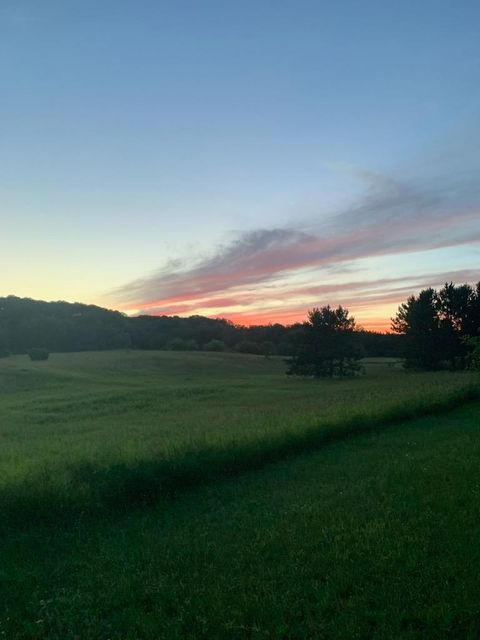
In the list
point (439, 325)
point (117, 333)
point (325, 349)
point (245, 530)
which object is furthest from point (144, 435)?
point (117, 333)

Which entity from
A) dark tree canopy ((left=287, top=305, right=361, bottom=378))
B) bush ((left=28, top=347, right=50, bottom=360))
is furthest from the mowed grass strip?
bush ((left=28, top=347, right=50, bottom=360))

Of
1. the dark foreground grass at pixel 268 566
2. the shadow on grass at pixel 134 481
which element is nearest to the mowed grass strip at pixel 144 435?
the shadow on grass at pixel 134 481

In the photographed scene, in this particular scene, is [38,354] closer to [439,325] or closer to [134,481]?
[439,325]

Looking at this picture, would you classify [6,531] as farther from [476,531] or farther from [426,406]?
[426,406]

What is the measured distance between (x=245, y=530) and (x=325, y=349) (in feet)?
169

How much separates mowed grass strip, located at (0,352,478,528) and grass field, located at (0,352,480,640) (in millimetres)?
56

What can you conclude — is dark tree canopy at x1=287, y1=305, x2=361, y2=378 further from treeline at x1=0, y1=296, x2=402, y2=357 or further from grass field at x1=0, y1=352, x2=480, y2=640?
grass field at x1=0, y1=352, x2=480, y2=640

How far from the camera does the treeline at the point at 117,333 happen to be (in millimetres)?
88062

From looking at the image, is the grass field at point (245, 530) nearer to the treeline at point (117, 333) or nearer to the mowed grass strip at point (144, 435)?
the mowed grass strip at point (144, 435)

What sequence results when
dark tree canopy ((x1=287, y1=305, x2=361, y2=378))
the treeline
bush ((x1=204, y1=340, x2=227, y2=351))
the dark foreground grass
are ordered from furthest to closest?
1. bush ((x1=204, y1=340, x2=227, y2=351))
2. the treeline
3. dark tree canopy ((x1=287, y1=305, x2=361, y2=378))
4. the dark foreground grass

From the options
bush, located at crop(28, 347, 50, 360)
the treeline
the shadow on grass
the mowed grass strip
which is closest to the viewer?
the shadow on grass

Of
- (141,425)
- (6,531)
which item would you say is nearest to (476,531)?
(6,531)

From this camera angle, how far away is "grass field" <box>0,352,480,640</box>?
279 inches

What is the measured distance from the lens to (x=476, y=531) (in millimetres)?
9195
